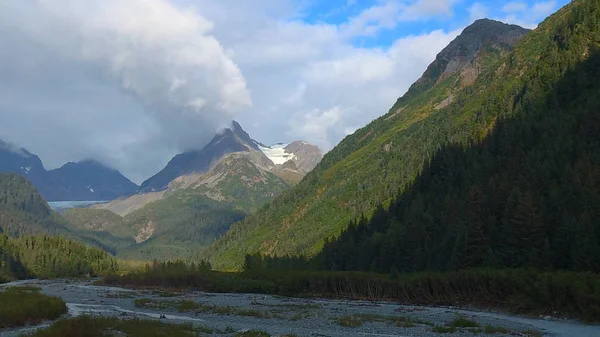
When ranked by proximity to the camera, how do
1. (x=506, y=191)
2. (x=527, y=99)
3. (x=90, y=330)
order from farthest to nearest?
(x=527, y=99) < (x=506, y=191) < (x=90, y=330)

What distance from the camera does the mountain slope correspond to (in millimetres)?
84812

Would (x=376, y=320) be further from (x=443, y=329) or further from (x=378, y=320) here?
(x=443, y=329)

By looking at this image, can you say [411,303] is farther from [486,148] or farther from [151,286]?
[151,286]

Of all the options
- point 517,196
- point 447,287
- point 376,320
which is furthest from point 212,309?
point 517,196

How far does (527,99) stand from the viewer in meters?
179

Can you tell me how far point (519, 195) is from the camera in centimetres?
9194

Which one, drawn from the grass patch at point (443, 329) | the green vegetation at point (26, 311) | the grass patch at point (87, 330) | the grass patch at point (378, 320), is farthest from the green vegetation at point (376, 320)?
the green vegetation at point (26, 311)

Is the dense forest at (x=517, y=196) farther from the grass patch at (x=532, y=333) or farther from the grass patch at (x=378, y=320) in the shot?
the grass patch at (x=532, y=333)

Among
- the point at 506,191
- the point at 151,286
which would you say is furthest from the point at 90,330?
the point at 151,286

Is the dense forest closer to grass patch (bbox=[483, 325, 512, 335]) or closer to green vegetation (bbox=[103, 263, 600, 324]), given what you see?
green vegetation (bbox=[103, 263, 600, 324])

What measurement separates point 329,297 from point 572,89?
105314mm

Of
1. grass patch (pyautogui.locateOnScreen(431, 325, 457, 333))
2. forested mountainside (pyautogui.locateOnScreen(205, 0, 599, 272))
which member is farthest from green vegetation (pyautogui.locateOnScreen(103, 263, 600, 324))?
grass patch (pyautogui.locateOnScreen(431, 325, 457, 333))

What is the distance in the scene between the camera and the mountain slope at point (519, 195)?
278ft

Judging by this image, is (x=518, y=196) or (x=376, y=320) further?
(x=518, y=196)
